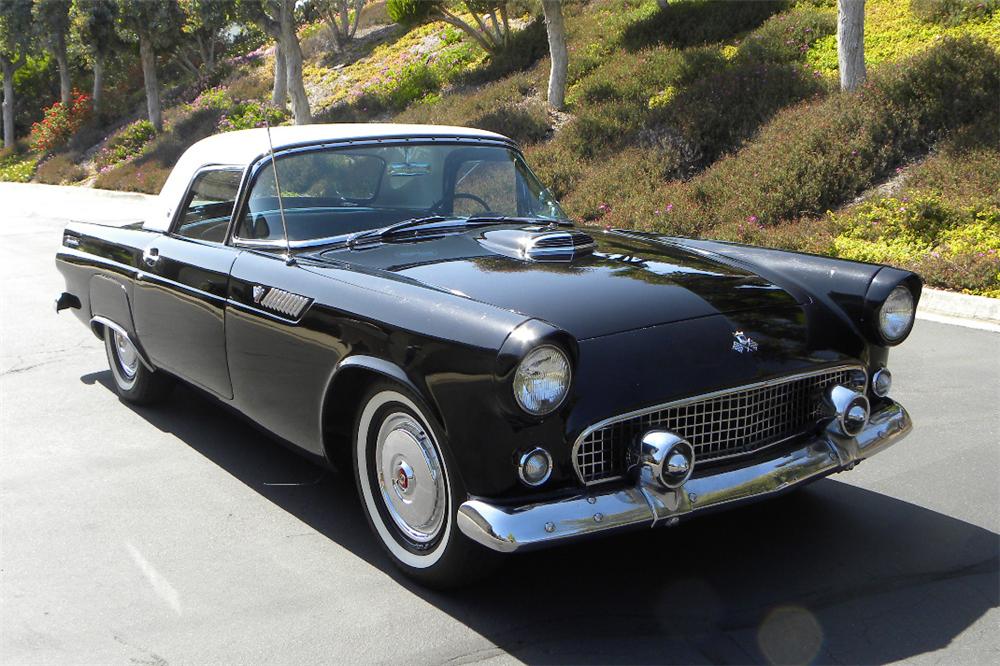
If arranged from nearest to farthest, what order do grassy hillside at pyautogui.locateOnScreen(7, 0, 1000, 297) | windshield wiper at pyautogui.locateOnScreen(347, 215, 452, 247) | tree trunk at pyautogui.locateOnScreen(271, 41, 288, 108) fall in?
windshield wiper at pyautogui.locateOnScreen(347, 215, 452, 247), grassy hillside at pyautogui.locateOnScreen(7, 0, 1000, 297), tree trunk at pyautogui.locateOnScreen(271, 41, 288, 108)

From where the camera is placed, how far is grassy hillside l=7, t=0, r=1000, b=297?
1033 centimetres

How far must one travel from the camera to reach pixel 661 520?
3.07m

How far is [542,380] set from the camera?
9.91ft

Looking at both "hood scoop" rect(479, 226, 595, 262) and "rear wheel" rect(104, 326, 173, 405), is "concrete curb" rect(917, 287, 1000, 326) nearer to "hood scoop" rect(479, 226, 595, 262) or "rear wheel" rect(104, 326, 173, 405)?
"hood scoop" rect(479, 226, 595, 262)

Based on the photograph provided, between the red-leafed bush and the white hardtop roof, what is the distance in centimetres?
3582

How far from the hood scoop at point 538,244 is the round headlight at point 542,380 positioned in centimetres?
97

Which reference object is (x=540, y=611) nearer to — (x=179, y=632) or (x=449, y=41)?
(x=179, y=632)

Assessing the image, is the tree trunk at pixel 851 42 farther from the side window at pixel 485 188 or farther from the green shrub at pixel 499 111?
the side window at pixel 485 188

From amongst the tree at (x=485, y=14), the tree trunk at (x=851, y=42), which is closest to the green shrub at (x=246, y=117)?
the tree at (x=485, y=14)

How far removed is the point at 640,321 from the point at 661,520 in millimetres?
669

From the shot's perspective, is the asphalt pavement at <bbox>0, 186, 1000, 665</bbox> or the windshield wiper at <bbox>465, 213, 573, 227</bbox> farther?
the windshield wiper at <bbox>465, 213, 573, 227</bbox>

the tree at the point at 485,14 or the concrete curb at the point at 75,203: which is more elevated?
the tree at the point at 485,14

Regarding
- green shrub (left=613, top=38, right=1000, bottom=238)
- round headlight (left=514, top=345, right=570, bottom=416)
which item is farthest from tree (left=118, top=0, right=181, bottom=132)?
round headlight (left=514, top=345, right=570, bottom=416)

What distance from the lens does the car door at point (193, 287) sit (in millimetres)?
4461
